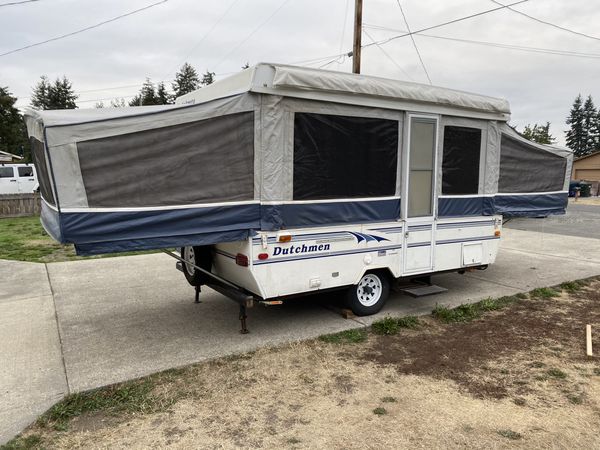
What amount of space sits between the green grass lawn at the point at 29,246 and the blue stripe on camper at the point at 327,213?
15.6ft

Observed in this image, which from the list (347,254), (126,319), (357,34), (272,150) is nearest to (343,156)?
(272,150)

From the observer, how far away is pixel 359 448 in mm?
3072

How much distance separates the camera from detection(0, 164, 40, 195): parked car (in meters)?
20.3

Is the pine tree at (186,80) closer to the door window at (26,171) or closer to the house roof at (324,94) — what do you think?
the door window at (26,171)

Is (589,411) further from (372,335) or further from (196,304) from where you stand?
(196,304)

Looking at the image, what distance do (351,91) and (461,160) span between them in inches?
82.0

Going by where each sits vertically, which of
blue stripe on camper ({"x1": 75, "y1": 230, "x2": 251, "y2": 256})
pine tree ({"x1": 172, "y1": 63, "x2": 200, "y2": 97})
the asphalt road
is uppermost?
pine tree ({"x1": 172, "y1": 63, "x2": 200, "y2": 97})

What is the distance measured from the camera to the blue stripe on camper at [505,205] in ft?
20.2

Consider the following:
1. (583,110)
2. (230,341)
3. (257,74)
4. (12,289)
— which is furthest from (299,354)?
(583,110)

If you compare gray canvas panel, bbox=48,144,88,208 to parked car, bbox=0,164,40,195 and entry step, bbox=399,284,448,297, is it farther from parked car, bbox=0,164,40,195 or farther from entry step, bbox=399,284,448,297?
parked car, bbox=0,164,40,195

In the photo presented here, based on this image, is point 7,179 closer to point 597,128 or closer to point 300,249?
point 300,249

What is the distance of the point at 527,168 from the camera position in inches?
276

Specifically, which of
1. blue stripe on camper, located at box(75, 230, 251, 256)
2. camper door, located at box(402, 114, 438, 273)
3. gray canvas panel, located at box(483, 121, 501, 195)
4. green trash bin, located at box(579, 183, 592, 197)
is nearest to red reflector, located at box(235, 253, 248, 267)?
blue stripe on camper, located at box(75, 230, 251, 256)

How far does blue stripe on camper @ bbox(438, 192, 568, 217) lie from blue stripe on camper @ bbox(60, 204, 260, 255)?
9.31 feet
